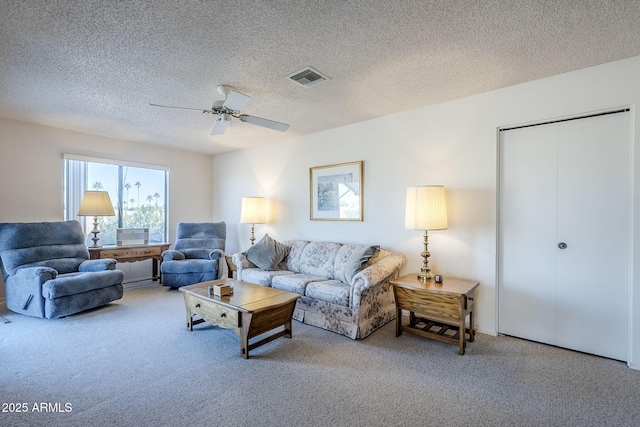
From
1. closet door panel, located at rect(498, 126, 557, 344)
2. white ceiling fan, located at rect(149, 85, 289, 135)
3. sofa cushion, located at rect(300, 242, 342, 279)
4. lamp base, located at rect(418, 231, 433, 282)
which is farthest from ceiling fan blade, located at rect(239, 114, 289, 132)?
closet door panel, located at rect(498, 126, 557, 344)

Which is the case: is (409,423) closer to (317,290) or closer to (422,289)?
(422,289)

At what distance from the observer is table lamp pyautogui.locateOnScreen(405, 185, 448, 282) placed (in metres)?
2.98

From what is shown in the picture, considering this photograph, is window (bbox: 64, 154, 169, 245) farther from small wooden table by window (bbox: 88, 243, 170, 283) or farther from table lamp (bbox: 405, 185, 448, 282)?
table lamp (bbox: 405, 185, 448, 282)

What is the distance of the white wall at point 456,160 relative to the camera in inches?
99.5

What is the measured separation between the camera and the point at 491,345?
2777 millimetres

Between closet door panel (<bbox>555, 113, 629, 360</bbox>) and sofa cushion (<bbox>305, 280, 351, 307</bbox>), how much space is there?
1910mm

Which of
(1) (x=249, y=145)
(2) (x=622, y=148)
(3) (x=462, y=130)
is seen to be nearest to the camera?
(2) (x=622, y=148)

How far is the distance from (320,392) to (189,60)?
2635 mm

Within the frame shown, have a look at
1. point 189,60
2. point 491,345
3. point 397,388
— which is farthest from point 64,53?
point 491,345

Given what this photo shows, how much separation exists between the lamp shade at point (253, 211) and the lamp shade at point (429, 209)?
8.76 feet

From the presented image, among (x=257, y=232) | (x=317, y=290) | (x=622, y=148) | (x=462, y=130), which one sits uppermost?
(x=462, y=130)

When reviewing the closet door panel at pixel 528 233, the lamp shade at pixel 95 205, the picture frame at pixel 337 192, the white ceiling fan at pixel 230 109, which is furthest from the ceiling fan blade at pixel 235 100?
the lamp shade at pixel 95 205

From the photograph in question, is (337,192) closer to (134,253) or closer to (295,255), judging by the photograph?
(295,255)

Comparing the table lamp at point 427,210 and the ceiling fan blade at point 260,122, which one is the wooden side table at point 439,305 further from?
the ceiling fan blade at point 260,122
